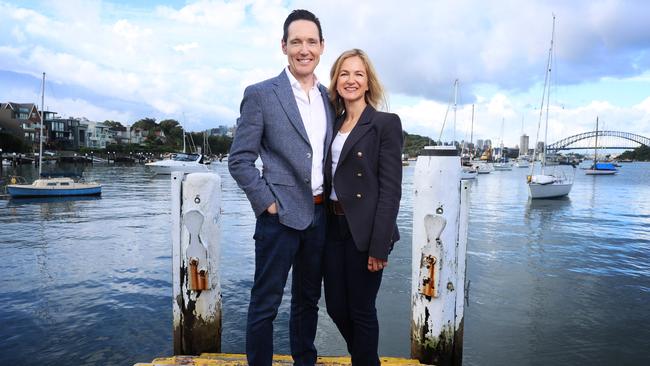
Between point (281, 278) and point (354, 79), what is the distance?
4.47ft

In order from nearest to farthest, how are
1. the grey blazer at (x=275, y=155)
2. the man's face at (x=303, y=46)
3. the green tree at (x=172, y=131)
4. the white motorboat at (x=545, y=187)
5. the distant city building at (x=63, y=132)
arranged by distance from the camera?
1. the grey blazer at (x=275, y=155)
2. the man's face at (x=303, y=46)
3. the white motorboat at (x=545, y=187)
4. the distant city building at (x=63, y=132)
5. the green tree at (x=172, y=131)

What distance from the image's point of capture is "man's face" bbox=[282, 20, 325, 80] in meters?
2.76

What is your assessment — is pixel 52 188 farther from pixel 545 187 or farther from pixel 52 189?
pixel 545 187

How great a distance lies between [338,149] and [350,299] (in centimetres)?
100

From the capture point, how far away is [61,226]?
15.7 metres

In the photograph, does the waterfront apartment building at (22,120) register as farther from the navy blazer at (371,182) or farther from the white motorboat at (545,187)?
the navy blazer at (371,182)

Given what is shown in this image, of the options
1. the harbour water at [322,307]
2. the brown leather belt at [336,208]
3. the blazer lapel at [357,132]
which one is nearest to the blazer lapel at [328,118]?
the blazer lapel at [357,132]

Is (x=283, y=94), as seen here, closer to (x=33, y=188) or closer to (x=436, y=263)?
(x=436, y=263)

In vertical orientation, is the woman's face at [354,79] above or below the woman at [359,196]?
above

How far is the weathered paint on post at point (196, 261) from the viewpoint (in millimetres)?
3584

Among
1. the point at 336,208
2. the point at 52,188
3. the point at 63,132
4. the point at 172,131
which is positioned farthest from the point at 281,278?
the point at 172,131

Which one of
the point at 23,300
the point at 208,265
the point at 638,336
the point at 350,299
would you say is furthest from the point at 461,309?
the point at 23,300

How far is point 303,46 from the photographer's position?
9.09 feet

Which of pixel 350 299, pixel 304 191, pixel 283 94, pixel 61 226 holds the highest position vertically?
pixel 283 94
